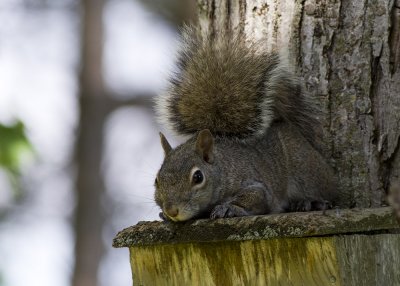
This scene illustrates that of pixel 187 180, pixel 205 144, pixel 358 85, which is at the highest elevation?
pixel 358 85

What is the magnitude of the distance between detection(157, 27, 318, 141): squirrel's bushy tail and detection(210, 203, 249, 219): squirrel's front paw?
1.61ft

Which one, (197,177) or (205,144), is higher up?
(205,144)

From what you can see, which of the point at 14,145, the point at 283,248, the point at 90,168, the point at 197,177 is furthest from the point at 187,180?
the point at 90,168

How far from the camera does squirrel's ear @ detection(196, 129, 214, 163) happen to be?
2891 millimetres

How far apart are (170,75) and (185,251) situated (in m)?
0.95

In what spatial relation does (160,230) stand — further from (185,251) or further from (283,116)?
(283,116)

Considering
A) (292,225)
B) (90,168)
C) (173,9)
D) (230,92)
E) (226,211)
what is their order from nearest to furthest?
(292,225) → (226,211) → (230,92) → (90,168) → (173,9)

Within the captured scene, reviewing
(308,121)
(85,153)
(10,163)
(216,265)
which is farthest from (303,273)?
(85,153)

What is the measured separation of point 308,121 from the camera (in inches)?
115

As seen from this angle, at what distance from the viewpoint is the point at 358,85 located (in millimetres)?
2818

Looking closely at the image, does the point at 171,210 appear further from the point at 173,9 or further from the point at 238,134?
the point at 173,9

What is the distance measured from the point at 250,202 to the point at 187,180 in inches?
9.5

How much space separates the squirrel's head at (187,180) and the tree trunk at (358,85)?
449mm

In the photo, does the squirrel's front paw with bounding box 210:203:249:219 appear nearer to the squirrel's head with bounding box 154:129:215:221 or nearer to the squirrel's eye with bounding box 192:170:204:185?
the squirrel's head with bounding box 154:129:215:221
